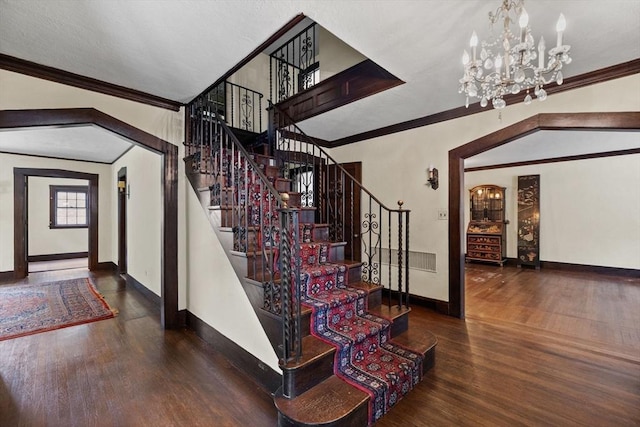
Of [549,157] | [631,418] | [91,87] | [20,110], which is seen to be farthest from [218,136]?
[549,157]

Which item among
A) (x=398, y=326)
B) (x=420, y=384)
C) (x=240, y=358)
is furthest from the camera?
(x=398, y=326)

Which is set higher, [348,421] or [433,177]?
[433,177]

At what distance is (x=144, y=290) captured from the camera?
187 inches

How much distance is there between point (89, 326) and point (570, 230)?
9.41 meters

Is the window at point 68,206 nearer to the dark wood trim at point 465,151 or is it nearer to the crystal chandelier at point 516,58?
the dark wood trim at point 465,151

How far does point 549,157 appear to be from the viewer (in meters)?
6.73

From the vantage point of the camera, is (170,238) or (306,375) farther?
(170,238)

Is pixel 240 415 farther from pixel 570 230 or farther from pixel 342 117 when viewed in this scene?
pixel 570 230

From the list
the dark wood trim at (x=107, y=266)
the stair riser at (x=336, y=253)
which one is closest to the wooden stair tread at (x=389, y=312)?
the stair riser at (x=336, y=253)

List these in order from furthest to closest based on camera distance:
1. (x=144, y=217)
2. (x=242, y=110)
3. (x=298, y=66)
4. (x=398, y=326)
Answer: (x=298, y=66)
(x=242, y=110)
(x=144, y=217)
(x=398, y=326)

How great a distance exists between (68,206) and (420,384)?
34.4ft

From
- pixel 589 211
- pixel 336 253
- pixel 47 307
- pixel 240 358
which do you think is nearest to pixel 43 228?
pixel 47 307

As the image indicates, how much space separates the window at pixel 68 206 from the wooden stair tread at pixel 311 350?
31.6ft

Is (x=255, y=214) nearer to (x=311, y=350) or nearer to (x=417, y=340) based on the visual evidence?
(x=311, y=350)
